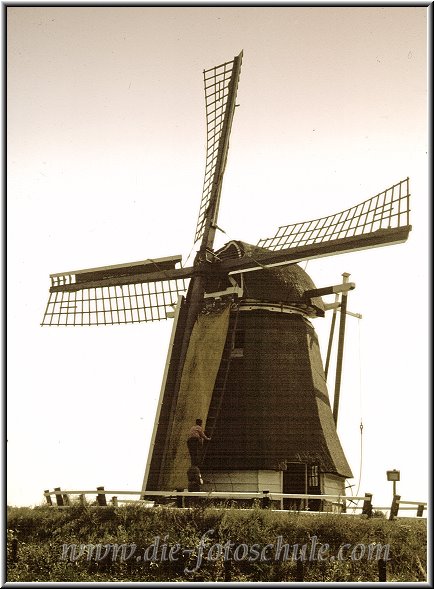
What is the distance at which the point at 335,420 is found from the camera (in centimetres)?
2008

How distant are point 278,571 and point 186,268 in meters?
8.20

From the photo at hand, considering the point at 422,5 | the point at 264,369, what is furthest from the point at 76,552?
the point at 422,5

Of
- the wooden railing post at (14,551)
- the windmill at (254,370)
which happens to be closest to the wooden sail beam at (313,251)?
the windmill at (254,370)

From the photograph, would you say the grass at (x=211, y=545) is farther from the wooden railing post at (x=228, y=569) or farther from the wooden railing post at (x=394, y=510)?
the wooden railing post at (x=394, y=510)

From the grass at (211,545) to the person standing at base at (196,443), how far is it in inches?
62.5

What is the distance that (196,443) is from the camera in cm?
1672

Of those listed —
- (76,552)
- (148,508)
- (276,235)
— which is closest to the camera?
(76,552)

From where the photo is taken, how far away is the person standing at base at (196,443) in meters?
16.7

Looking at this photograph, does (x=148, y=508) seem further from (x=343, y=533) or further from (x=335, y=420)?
(x=335, y=420)

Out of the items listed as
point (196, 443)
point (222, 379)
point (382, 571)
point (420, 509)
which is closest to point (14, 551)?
point (196, 443)

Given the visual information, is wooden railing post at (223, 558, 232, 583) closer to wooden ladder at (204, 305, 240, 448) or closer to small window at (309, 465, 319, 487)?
wooden ladder at (204, 305, 240, 448)

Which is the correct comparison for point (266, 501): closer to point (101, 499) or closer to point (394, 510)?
point (394, 510)

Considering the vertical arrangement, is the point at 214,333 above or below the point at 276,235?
below

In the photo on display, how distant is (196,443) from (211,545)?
109 inches
